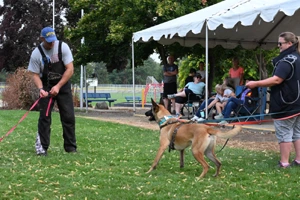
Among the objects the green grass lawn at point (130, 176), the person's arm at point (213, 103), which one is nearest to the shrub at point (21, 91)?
the person's arm at point (213, 103)

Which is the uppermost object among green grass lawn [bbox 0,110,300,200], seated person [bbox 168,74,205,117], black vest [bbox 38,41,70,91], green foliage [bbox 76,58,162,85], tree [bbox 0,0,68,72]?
tree [bbox 0,0,68,72]

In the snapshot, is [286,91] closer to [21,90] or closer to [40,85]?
[40,85]

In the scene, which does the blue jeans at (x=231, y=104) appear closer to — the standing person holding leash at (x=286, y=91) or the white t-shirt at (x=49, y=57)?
the standing person holding leash at (x=286, y=91)

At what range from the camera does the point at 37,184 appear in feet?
16.9

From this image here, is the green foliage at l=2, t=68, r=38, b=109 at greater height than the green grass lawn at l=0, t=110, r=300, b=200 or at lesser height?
greater

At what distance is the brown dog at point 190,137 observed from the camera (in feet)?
18.6

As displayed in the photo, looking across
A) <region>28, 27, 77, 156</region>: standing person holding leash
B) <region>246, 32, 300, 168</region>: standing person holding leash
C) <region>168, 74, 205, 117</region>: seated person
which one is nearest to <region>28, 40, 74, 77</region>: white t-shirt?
<region>28, 27, 77, 156</region>: standing person holding leash

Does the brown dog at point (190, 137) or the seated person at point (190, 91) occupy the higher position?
the seated person at point (190, 91)

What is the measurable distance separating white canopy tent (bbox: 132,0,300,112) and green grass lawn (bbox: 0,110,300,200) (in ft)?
9.77

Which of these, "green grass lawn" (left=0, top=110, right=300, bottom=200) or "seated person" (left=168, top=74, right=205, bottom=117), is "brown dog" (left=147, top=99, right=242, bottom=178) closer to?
"green grass lawn" (left=0, top=110, right=300, bottom=200)

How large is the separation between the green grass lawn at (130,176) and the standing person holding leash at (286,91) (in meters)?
0.46

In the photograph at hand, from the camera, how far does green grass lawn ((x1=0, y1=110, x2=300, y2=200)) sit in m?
4.80

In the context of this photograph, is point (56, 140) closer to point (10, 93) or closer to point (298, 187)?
point (298, 187)

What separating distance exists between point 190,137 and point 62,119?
8.05ft
